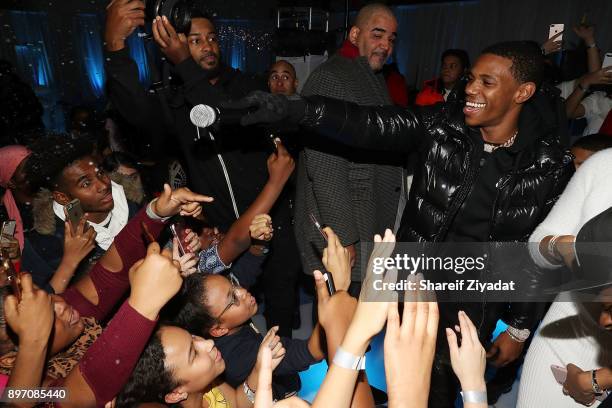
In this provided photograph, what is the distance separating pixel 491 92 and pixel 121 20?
1.56 m

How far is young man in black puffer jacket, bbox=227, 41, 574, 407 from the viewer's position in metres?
1.65

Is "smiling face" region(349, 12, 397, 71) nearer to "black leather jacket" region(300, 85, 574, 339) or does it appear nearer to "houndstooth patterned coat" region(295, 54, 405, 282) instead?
"houndstooth patterned coat" region(295, 54, 405, 282)

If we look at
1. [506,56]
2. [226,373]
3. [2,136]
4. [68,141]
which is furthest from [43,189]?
[2,136]

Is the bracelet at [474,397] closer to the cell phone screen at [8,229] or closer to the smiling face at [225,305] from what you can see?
the smiling face at [225,305]

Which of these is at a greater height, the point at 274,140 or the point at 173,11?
the point at 173,11

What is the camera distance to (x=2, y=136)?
4.04 m

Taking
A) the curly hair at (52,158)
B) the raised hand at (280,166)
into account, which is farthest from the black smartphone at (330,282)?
the curly hair at (52,158)

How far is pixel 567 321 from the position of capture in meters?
Answer: 1.44

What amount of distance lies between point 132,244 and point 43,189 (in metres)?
0.55

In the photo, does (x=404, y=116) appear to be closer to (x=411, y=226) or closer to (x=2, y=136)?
(x=411, y=226)

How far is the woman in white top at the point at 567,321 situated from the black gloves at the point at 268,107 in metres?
0.97

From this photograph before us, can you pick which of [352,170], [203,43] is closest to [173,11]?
[203,43]

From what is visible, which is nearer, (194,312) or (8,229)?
(8,229)

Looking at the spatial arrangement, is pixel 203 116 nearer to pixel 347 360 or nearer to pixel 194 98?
pixel 194 98
